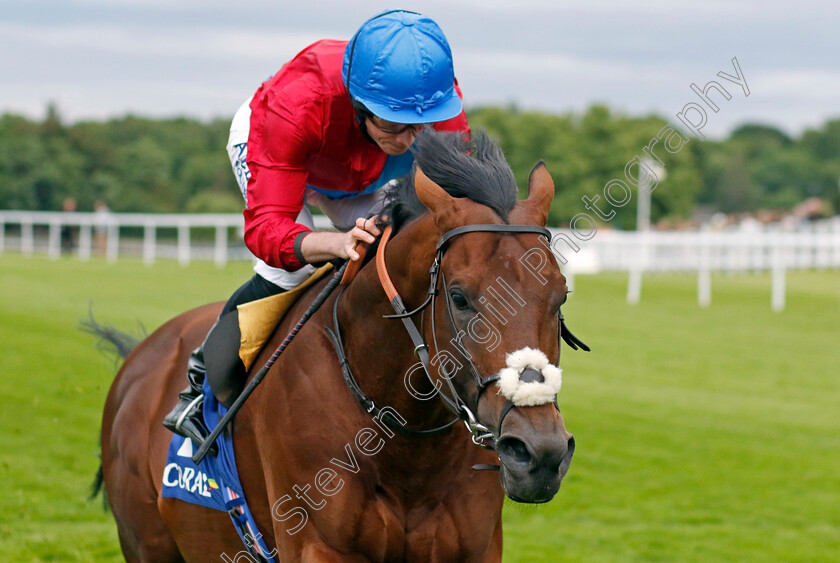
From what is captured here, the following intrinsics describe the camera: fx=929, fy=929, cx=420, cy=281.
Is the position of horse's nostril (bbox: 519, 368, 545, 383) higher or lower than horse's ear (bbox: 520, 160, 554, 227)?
lower

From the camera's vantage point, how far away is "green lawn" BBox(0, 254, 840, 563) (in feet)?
18.4

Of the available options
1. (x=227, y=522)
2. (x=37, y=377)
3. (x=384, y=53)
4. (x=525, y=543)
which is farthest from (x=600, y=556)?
(x=37, y=377)

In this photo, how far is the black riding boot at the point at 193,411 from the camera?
319cm

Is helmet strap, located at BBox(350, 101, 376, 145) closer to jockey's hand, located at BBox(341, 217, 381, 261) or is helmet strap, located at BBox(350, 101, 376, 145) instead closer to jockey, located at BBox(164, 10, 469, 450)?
jockey, located at BBox(164, 10, 469, 450)

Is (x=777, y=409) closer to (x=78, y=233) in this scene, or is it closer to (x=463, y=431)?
(x=463, y=431)

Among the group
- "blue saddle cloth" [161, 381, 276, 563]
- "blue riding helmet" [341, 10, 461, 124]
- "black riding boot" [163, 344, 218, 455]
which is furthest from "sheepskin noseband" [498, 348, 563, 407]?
"black riding boot" [163, 344, 218, 455]

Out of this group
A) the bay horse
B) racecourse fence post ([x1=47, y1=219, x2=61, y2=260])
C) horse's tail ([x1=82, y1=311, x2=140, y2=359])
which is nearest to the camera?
the bay horse

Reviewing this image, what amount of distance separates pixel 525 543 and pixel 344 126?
341cm

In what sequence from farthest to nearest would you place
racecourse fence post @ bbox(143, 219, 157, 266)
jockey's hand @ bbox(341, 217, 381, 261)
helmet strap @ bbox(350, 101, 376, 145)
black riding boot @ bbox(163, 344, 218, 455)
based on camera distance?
racecourse fence post @ bbox(143, 219, 157, 266) < black riding boot @ bbox(163, 344, 218, 455) < helmet strap @ bbox(350, 101, 376, 145) < jockey's hand @ bbox(341, 217, 381, 261)

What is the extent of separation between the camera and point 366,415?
2611 millimetres

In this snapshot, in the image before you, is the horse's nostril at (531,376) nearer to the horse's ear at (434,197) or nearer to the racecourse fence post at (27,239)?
the horse's ear at (434,197)

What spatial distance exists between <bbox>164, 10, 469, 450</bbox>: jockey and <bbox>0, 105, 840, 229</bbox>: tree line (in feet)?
0.96

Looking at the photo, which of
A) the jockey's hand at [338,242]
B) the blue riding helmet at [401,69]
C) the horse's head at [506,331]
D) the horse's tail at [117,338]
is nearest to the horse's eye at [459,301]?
the horse's head at [506,331]

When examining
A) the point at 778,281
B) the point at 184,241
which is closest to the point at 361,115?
the point at 778,281
